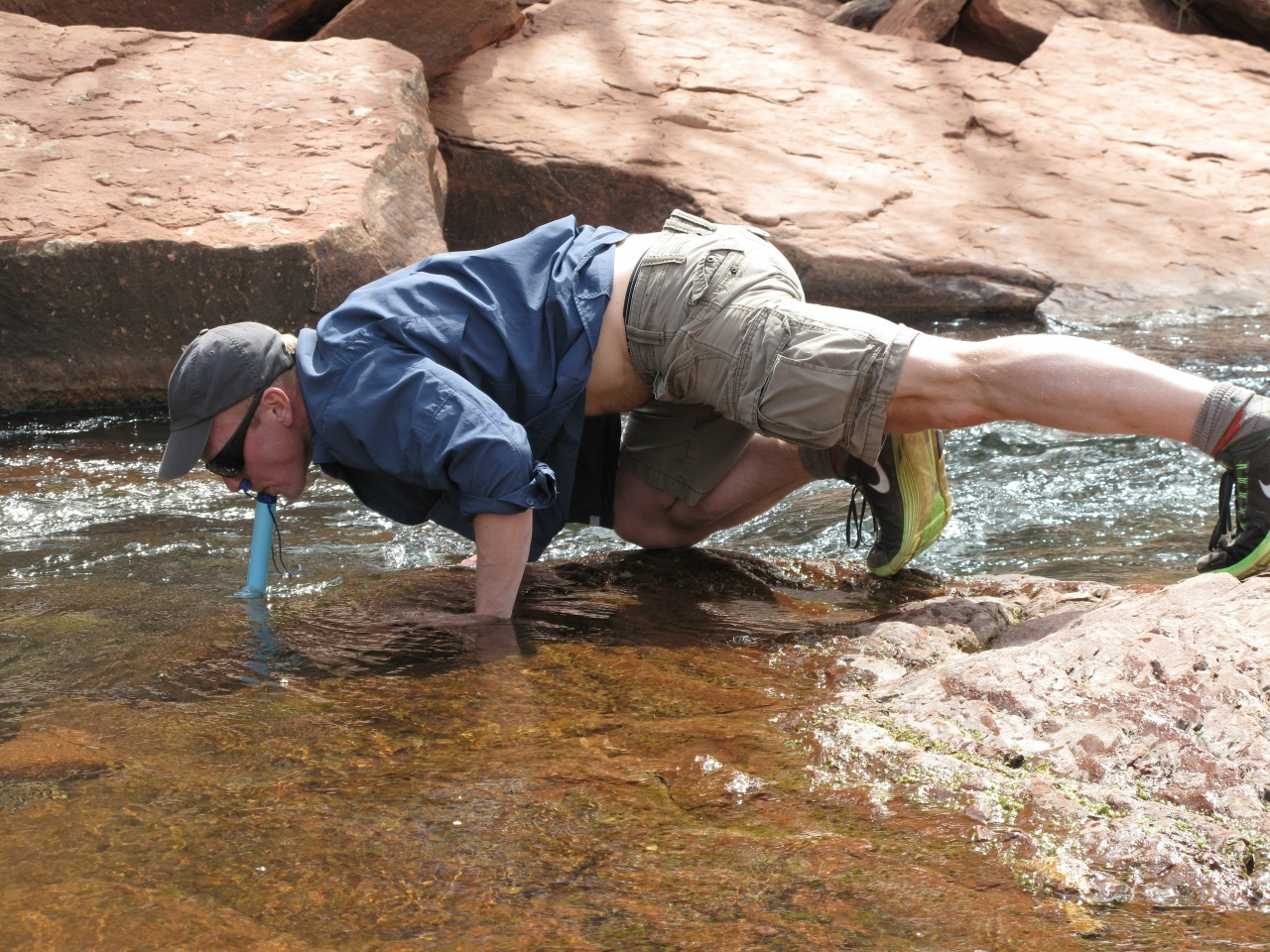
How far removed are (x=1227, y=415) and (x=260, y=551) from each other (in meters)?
2.13

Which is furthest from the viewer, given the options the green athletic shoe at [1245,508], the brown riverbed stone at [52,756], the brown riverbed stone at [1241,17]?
the brown riverbed stone at [1241,17]

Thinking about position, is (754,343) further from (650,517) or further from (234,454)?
(234,454)

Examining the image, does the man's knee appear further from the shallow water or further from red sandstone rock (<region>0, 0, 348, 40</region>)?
red sandstone rock (<region>0, 0, 348, 40</region>)

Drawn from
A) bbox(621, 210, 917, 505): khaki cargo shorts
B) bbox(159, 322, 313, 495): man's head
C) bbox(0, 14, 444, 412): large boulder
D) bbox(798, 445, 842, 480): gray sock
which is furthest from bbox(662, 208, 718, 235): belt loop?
bbox(0, 14, 444, 412): large boulder

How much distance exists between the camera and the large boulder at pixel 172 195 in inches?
183

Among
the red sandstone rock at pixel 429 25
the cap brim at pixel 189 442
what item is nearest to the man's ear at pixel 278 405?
the cap brim at pixel 189 442

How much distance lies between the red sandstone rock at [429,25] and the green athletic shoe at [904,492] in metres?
4.93

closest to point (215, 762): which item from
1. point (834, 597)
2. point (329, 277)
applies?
point (834, 597)

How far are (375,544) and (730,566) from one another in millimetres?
1097

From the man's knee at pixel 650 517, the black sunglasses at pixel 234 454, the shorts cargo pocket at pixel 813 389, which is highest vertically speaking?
the shorts cargo pocket at pixel 813 389

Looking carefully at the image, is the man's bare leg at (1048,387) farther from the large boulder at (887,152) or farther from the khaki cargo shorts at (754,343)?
the large boulder at (887,152)

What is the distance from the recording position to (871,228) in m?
6.65

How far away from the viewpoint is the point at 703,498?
3.31 meters

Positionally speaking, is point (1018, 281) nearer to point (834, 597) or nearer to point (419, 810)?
point (834, 597)
